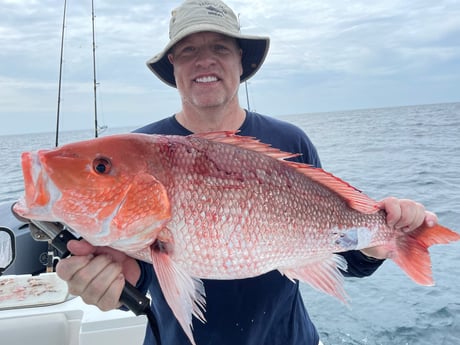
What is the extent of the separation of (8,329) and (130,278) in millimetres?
1428

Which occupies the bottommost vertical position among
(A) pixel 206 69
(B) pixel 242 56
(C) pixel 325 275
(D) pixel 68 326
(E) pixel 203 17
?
(D) pixel 68 326

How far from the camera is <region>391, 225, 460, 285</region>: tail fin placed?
171 cm

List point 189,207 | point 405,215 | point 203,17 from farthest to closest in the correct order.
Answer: point 203,17
point 405,215
point 189,207

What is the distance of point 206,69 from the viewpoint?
1997 mm

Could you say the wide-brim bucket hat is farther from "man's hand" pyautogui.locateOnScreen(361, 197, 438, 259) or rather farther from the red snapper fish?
"man's hand" pyautogui.locateOnScreen(361, 197, 438, 259)

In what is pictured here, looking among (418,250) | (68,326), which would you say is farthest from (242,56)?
(68,326)

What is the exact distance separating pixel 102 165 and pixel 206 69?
0.89 metres

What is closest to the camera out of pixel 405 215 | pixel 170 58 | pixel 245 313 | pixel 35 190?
pixel 35 190

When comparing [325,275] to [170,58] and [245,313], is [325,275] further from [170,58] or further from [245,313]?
[170,58]

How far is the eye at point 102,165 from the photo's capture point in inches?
51.9

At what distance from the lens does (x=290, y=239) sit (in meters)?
1.48

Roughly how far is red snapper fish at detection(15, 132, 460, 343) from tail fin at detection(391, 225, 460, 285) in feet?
0.96

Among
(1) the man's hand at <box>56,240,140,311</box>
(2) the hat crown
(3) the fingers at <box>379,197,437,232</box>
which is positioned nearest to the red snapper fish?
(1) the man's hand at <box>56,240,140,311</box>

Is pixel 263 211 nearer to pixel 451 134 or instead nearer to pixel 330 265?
pixel 330 265
